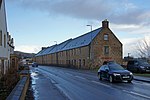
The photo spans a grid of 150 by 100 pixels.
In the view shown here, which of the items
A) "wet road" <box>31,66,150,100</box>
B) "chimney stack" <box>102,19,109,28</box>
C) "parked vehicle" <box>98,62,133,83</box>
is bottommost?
"wet road" <box>31,66,150,100</box>

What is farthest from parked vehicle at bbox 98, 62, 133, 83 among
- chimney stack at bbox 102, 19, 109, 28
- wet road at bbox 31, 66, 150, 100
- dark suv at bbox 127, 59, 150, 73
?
chimney stack at bbox 102, 19, 109, 28

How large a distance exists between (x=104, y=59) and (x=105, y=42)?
151 inches

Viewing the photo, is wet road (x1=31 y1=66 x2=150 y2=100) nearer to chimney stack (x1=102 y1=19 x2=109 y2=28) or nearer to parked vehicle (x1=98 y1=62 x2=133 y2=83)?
parked vehicle (x1=98 y1=62 x2=133 y2=83)

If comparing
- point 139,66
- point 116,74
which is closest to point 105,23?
Result: point 139,66

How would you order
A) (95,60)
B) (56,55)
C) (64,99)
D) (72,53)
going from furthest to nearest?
(56,55) < (72,53) < (95,60) < (64,99)

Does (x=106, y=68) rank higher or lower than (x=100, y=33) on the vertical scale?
lower

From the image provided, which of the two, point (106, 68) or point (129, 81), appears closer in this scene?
point (129, 81)

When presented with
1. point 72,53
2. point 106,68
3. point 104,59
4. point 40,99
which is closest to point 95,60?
point 104,59

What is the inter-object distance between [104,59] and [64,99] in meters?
51.5

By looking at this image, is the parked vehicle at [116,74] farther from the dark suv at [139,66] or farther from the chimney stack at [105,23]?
the chimney stack at [105,23]

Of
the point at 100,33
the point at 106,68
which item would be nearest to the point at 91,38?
the point at 100,33

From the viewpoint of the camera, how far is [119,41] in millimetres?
66312

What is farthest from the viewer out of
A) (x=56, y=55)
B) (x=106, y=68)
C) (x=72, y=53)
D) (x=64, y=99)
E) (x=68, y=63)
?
(x=56, y=55)

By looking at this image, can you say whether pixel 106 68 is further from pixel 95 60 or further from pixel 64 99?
pixel 95 60
